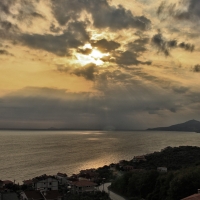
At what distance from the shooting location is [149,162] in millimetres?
56562

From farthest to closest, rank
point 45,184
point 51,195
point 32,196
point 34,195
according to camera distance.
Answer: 1. point 45,184
2. point 51,195
3. point 34,195
4. point 32,196

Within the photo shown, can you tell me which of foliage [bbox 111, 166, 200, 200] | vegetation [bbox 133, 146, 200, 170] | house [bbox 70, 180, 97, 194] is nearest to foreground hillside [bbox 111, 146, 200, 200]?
foliage [bbox 111, 166, 200, 200]

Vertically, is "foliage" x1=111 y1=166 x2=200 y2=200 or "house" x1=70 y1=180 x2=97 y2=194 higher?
"foliage" x1=111 y1=166 x2=200 y2=200

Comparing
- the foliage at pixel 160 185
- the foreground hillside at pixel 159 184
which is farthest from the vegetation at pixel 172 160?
the foliage at pixel 160 185

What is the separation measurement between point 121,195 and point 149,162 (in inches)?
1100

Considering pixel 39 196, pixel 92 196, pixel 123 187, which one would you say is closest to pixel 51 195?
pixel 39 196

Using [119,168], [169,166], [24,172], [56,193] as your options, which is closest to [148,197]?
[56,193]

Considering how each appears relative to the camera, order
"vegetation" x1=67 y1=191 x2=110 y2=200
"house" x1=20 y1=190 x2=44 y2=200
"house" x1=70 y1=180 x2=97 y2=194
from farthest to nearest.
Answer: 1. "house" x1=70 y1=180 x2=97 y2=194
2. "vegetation" x1=67 y1=191 x2=110 y2=200
3. "house" x1=20 y1=190 x2=44 y2=200

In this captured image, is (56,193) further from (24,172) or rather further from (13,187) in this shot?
(24,172)

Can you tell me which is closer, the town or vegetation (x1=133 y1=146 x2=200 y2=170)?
the town

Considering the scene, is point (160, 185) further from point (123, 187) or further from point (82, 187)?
point (82, 187)

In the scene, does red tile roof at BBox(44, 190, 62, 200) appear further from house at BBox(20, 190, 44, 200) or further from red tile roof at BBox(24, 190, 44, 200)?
red tile roof at BBox(24, 190, 44, 200)

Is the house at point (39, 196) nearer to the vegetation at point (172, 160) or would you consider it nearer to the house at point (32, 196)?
the house at point (32, 196)

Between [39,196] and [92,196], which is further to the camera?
[92,196]
